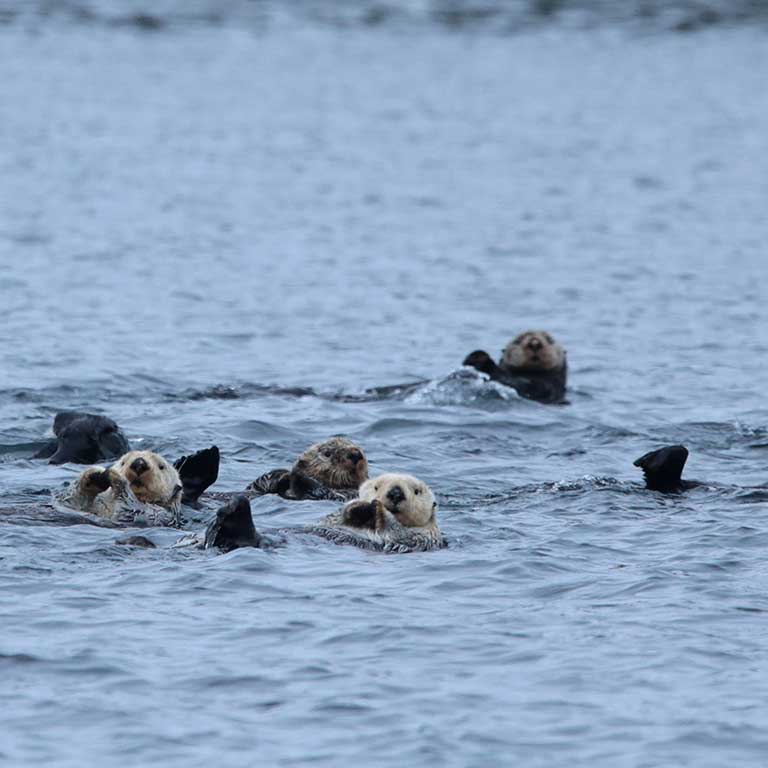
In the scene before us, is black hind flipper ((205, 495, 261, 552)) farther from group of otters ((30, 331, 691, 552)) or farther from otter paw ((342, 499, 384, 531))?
otter paw ((342, 499, 384, 531))

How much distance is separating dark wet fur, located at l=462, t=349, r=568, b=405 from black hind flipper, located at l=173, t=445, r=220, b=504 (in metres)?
4.27

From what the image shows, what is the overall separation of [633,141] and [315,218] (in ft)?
37.6

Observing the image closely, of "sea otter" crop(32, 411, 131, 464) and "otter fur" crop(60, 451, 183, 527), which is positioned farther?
"sea otter" crop(32, 411, 131, 464)

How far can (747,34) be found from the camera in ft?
162

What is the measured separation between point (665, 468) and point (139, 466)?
2950 millimetres

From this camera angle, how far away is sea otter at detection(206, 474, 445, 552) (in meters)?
8.20

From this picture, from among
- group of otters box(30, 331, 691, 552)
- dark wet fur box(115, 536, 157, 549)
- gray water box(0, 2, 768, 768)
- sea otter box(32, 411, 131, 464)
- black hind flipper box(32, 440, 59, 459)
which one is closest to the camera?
gray water box(0, 2, 768, 768)

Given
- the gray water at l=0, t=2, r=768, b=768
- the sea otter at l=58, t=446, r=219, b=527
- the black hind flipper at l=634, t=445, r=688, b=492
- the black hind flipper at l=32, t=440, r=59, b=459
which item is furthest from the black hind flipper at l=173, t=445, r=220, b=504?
the black hind flipper at l=634, t=445, r=688, b=492

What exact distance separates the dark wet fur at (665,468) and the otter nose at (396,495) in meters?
1.76

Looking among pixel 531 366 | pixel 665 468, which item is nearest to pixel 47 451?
pixel 665 468

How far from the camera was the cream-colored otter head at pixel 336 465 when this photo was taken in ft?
33.0

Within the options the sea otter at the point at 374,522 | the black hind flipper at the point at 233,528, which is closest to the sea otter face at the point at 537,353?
the sea otter at the point at 374,522

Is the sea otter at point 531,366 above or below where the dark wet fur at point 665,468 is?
above

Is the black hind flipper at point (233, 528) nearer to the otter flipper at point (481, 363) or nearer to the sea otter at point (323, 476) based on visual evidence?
the sea otter at point (323, 476)
